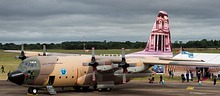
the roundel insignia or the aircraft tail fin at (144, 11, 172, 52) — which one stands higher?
the aircraft tail fin at (144, 11, 172, 52)

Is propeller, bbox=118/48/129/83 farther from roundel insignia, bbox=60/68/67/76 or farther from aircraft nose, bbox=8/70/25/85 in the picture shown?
aircraft nose, bbox=8/70/25/85

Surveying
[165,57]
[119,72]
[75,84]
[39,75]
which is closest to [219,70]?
[165,57]

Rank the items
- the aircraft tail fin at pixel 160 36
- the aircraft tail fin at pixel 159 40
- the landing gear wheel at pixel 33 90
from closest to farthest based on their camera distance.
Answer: the landing gear wheel at pixel 33 90 < the aircraft tail fin at pixel 159 40 < the aircraft tail fin at pixel 160 36

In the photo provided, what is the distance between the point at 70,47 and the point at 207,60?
11997 centimetres

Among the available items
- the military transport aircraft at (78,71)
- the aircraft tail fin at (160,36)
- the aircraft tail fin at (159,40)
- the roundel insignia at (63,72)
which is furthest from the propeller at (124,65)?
the aircraft tail fin at (160,36)

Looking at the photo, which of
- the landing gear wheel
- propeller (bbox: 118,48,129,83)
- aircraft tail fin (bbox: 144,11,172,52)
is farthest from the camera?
aircraft tail fin (bbox: 144,11,172,52)

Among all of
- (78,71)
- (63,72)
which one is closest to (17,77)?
(63,72)

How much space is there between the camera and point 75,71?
34.1 metres

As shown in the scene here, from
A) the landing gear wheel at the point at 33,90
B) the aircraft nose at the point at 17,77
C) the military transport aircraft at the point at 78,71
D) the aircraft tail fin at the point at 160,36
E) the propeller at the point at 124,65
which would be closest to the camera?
the aircraft nose at the point at 17,77

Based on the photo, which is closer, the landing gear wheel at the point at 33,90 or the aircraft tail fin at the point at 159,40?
the landing gear wheel at the point at 33,90

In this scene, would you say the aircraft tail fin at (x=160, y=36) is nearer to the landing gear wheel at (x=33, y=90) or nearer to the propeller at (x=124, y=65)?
the propeller at (x=124, y=65)

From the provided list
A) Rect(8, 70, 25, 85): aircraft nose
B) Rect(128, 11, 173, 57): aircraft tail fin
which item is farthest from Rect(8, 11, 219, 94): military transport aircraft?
Rect(128, 11, 173, 57): aircraft tail fin

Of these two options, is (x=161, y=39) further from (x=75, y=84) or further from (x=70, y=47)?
(x=70, y=47)

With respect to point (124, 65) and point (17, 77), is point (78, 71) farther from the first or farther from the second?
point (17, 77)
